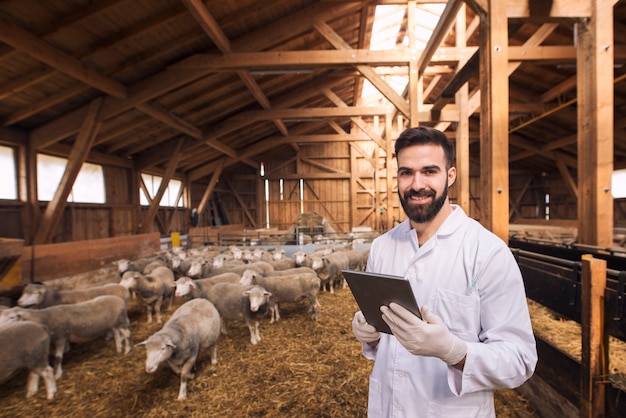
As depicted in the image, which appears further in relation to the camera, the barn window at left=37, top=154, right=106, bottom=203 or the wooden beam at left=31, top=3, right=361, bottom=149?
the barn window at left=37, top=154, right=106, bottom=203

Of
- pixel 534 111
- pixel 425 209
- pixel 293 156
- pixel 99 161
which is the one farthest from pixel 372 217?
pixel 425 209

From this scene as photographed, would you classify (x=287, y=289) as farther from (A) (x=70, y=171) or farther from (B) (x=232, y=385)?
(A) (x=70, y=171)

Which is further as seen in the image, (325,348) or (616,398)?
(325,348)

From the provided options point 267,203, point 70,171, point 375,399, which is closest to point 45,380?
point 375,399

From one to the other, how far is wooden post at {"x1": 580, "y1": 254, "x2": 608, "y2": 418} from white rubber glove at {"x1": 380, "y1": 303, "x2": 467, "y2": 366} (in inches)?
50.4

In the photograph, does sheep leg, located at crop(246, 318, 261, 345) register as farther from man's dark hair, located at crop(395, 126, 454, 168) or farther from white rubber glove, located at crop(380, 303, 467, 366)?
man's dark hair, located at crop(395, 126, 454, 168)

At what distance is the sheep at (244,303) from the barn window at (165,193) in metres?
9.68

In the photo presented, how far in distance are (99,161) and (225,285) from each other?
839cm

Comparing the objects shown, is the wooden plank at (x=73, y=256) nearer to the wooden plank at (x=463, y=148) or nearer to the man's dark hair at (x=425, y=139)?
the man's dark hair at (x=425, y=139)

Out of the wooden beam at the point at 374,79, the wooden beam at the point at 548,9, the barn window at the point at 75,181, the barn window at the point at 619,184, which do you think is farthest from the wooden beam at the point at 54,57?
the barn window at the point at 619,184

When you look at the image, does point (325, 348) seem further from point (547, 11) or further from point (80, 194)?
point (80, 194)

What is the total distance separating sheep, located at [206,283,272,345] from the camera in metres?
4.20

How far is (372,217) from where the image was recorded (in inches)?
778

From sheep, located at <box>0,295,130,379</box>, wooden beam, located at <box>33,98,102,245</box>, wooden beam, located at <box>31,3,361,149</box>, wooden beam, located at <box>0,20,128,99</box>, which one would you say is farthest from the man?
wooden beam, located at <box>33,98,102,245</box>
